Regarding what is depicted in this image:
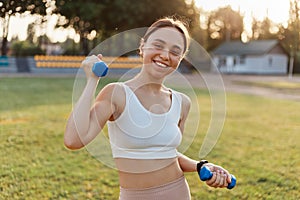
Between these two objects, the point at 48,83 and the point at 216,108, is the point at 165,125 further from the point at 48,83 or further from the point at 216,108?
the point at 48,83

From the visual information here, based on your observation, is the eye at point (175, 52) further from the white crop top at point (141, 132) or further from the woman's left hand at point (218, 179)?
the woman's left hand at point (218, 179)

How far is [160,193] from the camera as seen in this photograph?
142cm

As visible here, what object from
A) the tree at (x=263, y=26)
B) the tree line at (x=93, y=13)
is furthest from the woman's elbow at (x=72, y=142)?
the tree at (x=263, y=26)

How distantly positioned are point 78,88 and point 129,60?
0.73 metres

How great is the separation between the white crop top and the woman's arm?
0.07 m

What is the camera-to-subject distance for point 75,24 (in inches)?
84.9

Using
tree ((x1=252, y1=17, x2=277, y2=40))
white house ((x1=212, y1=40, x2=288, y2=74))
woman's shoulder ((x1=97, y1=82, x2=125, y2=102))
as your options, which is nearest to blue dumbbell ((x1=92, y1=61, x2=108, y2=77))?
woman's shoulder ((x1=97, y1=82, x2=125, y2=102))

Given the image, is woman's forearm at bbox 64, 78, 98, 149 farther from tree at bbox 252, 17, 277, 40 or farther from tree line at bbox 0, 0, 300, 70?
tree at bbox 252, 17, 277, 40

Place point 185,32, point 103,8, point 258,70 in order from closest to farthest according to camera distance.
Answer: point 185,32, point 103,8, point 258,70

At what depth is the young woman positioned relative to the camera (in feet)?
4.28

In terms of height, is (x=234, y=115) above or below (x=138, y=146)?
below

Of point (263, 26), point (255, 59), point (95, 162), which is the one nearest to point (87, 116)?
point (95, 162)

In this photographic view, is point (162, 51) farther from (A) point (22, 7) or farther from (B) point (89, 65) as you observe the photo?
(A) point (22, 7)

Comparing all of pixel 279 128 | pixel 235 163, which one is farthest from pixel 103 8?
pixel 279 128
